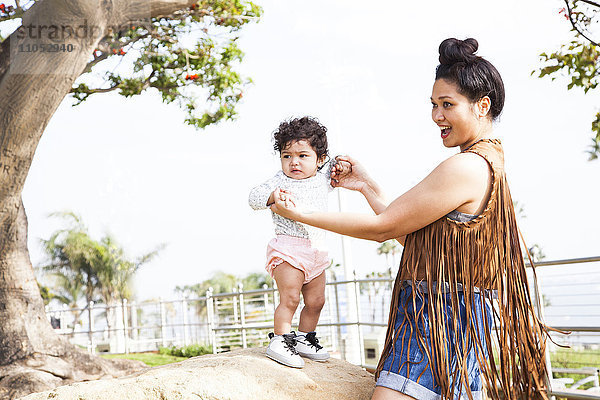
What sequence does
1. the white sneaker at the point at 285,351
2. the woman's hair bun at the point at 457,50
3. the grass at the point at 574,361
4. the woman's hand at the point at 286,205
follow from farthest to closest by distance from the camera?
1. the grass at the point at 574,361
2. the white sneaker at the point at 285,351
3. the woman's hand at the point at 286,205
4. the woman's hair bun at the point at 457,50

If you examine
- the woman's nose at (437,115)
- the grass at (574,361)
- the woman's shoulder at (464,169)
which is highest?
the woman's nose at (437,115)

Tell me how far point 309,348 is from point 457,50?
1.52 m

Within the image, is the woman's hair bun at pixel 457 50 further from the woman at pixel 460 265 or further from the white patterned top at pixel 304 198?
the white patterned top at pixel 304 198

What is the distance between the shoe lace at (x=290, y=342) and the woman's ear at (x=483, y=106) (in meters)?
1.28

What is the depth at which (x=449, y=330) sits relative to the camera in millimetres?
2225

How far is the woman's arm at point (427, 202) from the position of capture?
7.07ft

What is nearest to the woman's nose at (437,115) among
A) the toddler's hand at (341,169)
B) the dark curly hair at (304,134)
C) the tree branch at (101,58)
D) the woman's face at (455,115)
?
the woman's face at (455,115)

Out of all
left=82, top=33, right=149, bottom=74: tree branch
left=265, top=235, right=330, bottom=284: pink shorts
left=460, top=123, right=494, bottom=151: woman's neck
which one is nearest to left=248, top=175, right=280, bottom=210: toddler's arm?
left=265, top=235, right=330, bottom=284: pink shorts

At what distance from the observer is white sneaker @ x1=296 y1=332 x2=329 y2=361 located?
300 centimetres

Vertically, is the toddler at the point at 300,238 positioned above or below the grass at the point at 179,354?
above

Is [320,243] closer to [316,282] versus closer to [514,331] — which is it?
[316,282]

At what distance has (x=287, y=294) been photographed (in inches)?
116

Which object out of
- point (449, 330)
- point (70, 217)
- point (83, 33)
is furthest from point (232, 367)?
point (70, 217)

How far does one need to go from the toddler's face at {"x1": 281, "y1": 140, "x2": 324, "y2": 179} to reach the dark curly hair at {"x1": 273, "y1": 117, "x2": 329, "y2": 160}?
0.08ft
